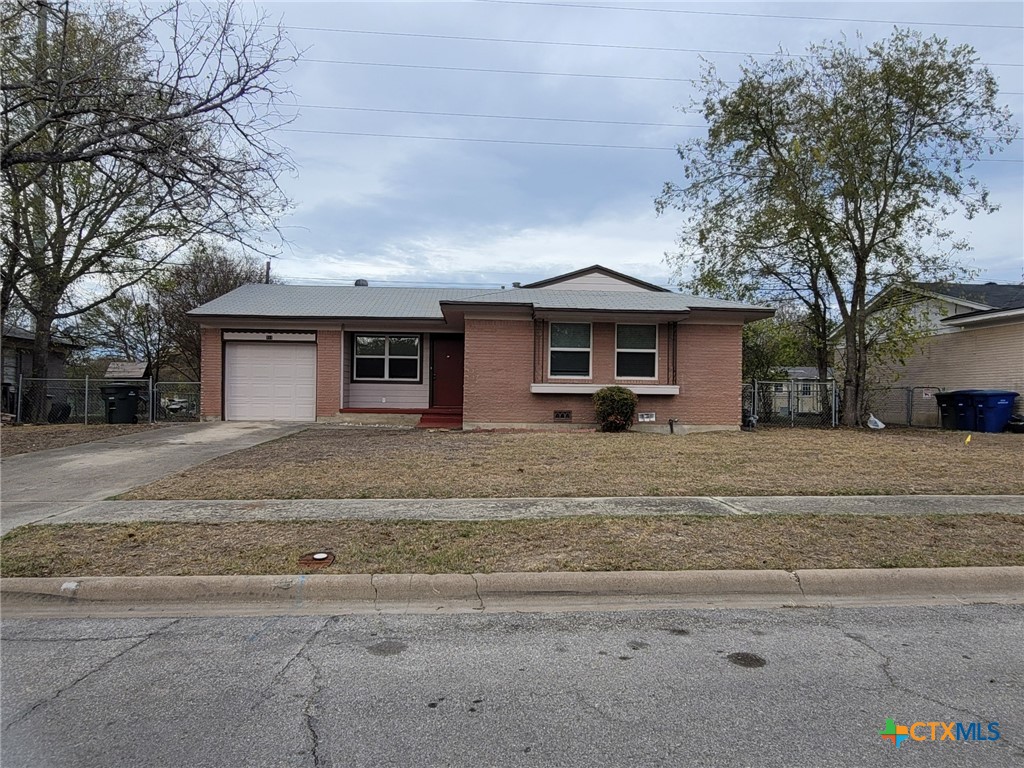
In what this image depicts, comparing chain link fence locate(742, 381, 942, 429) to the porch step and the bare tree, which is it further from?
the bare tree

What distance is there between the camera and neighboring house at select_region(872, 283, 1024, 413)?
19109 millimetres

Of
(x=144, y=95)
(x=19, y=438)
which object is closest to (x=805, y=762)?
(x=144, y=95)

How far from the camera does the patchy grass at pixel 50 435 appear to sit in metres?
12.2

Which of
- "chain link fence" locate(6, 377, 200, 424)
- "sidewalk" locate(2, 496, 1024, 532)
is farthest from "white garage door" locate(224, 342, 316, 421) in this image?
"sidewalk" locate(2, 496, 1024, 532)

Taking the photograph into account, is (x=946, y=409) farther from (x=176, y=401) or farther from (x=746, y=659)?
(x=176, y=401)

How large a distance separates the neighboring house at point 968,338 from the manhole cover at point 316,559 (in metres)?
19.2

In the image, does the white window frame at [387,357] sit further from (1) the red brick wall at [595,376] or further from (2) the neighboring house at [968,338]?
(2) the neighboring house at [968,338]

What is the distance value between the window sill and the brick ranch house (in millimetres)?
28

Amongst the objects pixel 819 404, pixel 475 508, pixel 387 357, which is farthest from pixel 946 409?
pixel 475 508

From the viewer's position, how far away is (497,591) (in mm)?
4895

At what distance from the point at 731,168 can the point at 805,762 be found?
66.2ft

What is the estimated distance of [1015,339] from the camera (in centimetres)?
1938

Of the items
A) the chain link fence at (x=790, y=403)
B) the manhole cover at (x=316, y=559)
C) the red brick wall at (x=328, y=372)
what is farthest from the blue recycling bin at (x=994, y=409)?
the manhole cover at (x=316, y=559)

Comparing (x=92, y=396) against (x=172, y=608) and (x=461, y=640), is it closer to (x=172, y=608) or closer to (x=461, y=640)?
(x=172, y=608)
